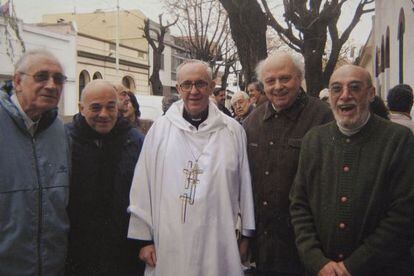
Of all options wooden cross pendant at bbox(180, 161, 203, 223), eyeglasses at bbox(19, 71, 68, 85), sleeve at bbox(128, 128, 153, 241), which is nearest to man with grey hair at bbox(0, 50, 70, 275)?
eyeglasses at bbox(19, 71, 68, 85)

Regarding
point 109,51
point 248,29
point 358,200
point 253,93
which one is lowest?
point 358,200

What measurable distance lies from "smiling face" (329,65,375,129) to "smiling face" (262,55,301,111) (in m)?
0.47

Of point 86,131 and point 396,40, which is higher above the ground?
point 396,40

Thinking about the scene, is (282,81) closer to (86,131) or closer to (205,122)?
(205,122)

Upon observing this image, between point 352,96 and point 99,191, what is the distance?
183cm

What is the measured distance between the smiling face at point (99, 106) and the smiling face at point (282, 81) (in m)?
1.14

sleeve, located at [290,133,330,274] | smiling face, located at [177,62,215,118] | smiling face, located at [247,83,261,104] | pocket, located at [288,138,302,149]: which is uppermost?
smiling face, located at [247,83,261,104]

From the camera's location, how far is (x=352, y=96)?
123 inches

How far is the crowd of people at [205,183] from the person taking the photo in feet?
9.76

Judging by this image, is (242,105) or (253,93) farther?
(242,105)

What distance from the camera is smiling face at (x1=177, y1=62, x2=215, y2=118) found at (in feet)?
11.9

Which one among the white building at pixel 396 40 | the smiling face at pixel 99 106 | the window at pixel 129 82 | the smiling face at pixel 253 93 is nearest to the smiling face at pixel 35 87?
the smiling face at pixel 99 106

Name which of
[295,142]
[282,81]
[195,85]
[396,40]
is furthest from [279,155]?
[396,40]

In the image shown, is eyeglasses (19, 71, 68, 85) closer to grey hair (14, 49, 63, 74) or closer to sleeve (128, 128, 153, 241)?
grey hair (14, 49, 63, 74)
